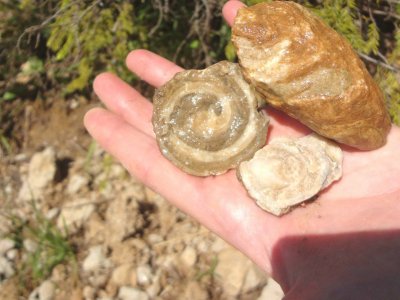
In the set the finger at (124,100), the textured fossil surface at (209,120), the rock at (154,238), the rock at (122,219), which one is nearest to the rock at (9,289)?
the rock at (122,219)

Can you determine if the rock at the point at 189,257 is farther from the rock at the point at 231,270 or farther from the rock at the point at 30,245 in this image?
the rock at the point at 30,245

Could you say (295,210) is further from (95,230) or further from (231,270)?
(95,230)

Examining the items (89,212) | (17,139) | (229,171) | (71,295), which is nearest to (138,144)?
(229,171)

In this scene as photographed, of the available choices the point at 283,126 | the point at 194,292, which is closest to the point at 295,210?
the point at 283,126

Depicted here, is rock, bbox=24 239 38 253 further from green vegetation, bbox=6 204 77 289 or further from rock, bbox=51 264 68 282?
rock, bbox=51 264 68 282

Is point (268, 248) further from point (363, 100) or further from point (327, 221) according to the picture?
point (363, 100)

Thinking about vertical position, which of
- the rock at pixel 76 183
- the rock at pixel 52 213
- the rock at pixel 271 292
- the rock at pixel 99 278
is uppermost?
the rock at pixel 76 183

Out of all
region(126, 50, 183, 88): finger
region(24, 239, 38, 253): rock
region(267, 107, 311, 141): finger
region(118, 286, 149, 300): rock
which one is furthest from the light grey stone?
region(267, 107, 311, 141): finger
